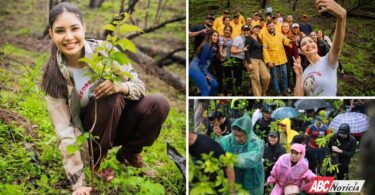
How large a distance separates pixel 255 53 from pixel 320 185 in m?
1.09

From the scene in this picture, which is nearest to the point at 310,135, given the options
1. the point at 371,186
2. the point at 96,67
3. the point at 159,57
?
the point at 96,67

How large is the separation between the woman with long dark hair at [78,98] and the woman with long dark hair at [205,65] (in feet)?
1.53

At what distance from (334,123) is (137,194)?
1549 millimetres

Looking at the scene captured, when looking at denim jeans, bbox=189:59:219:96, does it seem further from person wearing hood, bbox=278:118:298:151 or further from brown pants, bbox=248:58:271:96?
person wearing hood, bbox=278:118:298:151

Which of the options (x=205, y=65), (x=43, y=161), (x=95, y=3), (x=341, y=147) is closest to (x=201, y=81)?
(x=205, y=65)

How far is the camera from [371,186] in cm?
213

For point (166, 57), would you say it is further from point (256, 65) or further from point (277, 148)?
point (277, 148)

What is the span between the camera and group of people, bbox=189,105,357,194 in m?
4.39

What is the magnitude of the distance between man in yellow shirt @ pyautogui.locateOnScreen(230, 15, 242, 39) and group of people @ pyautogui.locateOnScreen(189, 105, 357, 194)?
59 cm

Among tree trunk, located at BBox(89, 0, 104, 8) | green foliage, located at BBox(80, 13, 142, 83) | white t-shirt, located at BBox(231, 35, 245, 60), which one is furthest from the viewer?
tree trunk, located at BBox(89, 0, 104, 8)

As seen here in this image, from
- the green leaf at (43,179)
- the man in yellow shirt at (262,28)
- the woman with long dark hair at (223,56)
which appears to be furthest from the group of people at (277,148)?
the green leaf at (43,179)

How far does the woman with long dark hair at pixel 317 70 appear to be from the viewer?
175 inches

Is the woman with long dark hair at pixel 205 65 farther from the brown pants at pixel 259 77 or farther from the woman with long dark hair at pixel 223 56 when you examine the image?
the brown pants at pixel 259 77

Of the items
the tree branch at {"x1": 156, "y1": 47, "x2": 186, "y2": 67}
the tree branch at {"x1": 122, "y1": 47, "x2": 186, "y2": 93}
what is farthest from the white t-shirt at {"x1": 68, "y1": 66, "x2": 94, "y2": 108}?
the tree branch at {"x1": 156, "y1": 47, "x2": 186, "y2": 67}
